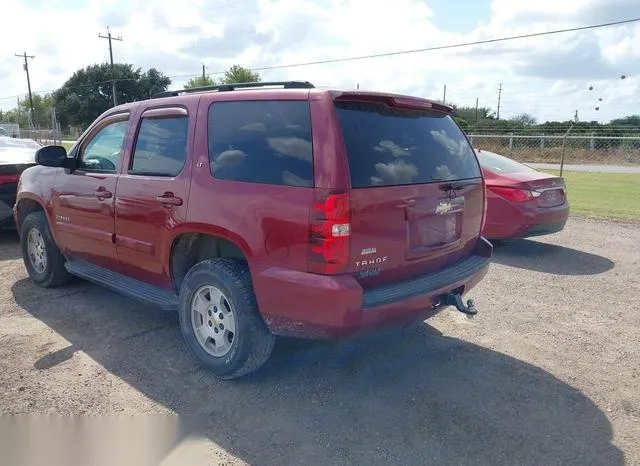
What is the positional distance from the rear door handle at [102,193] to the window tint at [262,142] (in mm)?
1319

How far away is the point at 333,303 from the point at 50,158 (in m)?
3.39

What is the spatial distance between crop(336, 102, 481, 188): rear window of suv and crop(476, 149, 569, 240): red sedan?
3.28 metres

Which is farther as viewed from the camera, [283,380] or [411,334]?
[411,334]

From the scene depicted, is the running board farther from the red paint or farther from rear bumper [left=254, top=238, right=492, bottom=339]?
rear bumper [left=254, top=238, right=492, bottom=339]

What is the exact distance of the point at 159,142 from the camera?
4.23 metres

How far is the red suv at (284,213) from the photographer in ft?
10.3

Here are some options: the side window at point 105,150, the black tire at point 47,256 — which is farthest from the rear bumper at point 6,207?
the side window at point 105,150

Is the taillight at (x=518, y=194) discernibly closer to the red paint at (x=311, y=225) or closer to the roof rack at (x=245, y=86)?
the red paint at (x=311, y=225)

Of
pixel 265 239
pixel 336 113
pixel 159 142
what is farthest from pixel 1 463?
pixel 336 113

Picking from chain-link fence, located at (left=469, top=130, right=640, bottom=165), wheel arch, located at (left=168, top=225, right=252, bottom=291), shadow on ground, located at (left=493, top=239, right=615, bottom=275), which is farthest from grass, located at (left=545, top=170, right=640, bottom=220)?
wheel arch, located at (left=168, top=225, right=252, bottom=291)

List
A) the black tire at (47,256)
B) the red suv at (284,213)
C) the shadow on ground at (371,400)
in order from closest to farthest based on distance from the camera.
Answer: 1. the shadow on ground at (371,400)
2. the red suv at (284,213)
3. the black tire at (47,256)

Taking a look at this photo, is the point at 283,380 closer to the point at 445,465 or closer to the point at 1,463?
the point at 445,465

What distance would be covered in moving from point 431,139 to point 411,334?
1.73 m

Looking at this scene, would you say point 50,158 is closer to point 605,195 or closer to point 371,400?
point 371,400
